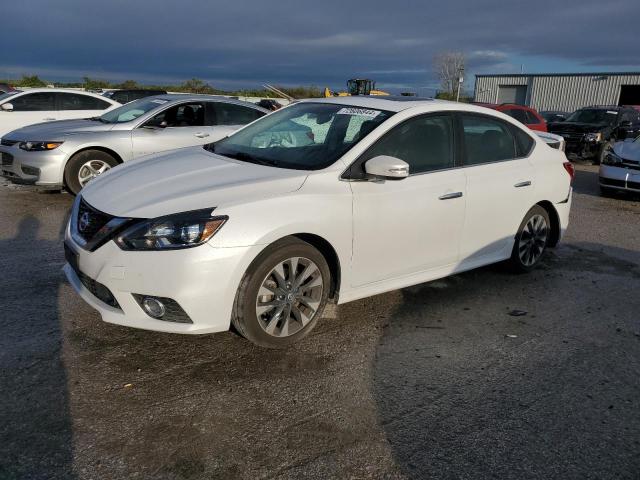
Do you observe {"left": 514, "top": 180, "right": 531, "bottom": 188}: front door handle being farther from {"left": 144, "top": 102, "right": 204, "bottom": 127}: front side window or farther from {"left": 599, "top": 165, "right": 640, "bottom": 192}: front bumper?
{"left": 599, "top": 165, "right": 640, "bottom": 192}: front bumper

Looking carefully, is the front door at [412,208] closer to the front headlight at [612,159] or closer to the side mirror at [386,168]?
the side mirror at [386,168]

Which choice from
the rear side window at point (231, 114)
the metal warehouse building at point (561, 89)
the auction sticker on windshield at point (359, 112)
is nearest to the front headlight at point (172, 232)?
the auction sticker on windshield at point (359, 112)

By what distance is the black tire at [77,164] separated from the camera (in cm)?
781

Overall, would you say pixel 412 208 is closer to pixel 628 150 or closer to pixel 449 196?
pixel 449 196

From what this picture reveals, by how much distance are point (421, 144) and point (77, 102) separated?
32.6 ft

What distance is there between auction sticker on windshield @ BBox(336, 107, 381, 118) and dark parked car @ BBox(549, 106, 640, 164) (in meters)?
12.6

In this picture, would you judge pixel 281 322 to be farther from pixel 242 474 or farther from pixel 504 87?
pixel 504 87

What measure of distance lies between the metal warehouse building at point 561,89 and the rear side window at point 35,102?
38.2m

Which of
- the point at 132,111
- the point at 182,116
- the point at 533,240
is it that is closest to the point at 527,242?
the point at 533,240

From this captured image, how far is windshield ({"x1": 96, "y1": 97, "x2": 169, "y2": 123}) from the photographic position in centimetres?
855

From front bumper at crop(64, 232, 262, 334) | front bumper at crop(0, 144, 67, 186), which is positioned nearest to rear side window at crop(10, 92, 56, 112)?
front bumper at crop(0, 144, 67, 186)

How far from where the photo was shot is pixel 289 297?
3584mm

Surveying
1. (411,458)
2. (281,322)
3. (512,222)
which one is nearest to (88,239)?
(281,322)

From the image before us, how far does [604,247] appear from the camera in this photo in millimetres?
6648
